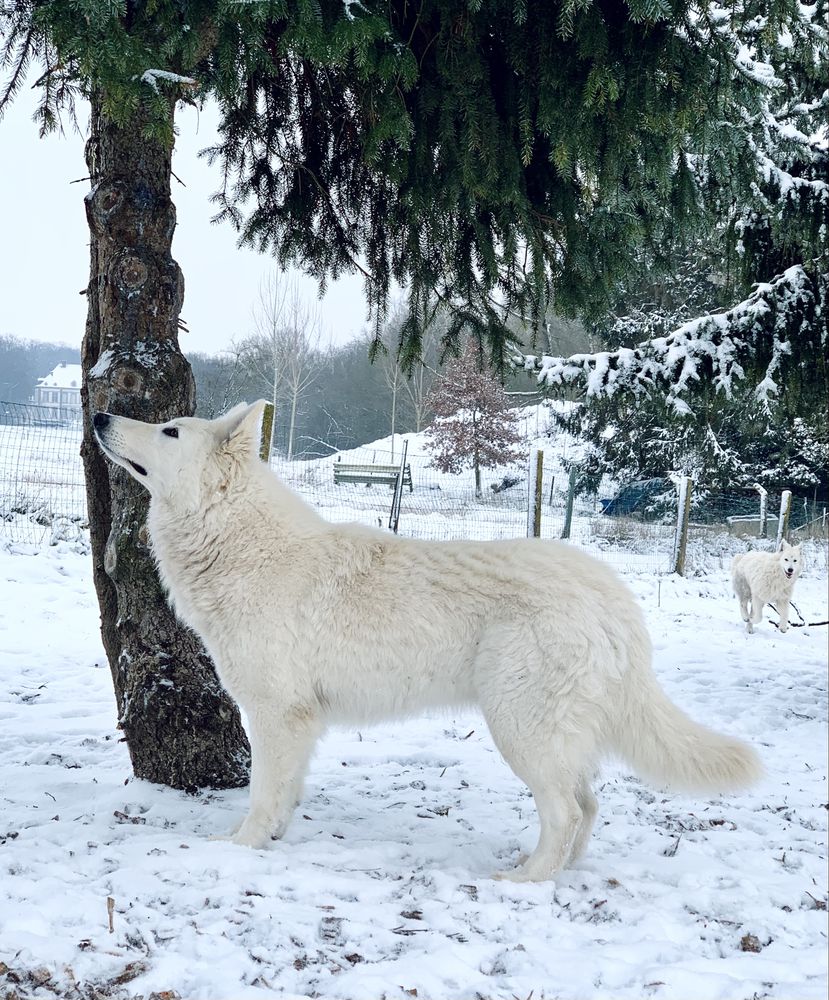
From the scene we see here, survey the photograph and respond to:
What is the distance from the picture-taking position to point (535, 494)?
40.5 ft

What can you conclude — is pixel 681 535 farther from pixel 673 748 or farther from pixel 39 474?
pixel 673 748

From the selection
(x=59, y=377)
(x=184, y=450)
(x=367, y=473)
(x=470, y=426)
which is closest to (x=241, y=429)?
(x=184, y=450)

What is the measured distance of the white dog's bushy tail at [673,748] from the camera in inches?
134

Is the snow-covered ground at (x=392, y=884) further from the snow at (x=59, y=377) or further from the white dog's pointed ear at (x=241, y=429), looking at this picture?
the snow at (x=59, y=377)

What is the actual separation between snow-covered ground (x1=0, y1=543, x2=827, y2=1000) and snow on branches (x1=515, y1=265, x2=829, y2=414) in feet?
9.59

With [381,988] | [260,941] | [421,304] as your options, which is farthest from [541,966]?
[421,304]

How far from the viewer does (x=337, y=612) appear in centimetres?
362

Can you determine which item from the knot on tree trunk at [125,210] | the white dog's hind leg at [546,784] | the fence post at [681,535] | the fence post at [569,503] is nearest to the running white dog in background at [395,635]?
the white dog's hind leg at [546,784]

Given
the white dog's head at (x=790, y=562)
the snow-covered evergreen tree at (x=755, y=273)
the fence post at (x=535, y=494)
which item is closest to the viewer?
the snow-covered evergreen tree at (x=755, y=273)

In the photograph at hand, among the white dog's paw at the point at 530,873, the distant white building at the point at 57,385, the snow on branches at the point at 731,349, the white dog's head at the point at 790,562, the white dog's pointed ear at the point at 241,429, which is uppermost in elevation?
the distant white building at the point at 57,385

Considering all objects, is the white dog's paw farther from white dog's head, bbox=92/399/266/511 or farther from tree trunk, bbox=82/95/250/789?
white dog's head, bbox=92/399/266/511

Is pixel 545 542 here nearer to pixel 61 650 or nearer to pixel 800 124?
pixel 800 124

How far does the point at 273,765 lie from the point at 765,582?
947 cm

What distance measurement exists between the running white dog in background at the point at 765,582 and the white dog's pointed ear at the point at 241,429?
9.12m
